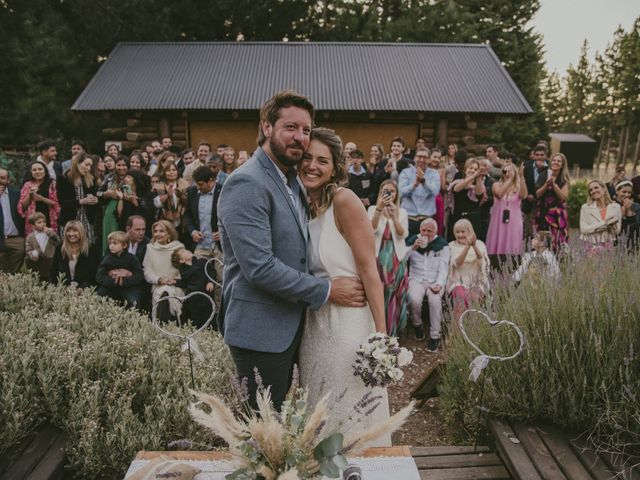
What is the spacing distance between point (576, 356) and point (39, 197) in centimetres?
648

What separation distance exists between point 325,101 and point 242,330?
1145 centimetres

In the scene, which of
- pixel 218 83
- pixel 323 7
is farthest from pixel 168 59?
pixel 323 7

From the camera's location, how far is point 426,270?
596 centimetres

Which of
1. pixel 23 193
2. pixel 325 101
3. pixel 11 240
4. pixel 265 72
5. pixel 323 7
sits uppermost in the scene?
pixel 323 7

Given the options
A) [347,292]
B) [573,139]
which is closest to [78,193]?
[347,292]

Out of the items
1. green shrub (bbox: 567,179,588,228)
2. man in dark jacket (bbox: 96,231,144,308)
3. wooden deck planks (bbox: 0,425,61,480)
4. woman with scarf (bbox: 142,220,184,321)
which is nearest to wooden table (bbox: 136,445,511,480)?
wooden deck planks (bbox: 0,425,61,480)

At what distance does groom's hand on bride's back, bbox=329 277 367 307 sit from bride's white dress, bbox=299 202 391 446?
0.03 meters

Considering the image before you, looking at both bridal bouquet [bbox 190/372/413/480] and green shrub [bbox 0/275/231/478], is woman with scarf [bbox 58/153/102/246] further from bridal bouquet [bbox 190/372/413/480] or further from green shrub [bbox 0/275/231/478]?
bridal bouquet [bbox 190/372/413/480]

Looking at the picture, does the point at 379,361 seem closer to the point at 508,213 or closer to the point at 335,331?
the point at 335,331

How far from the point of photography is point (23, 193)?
682 cm

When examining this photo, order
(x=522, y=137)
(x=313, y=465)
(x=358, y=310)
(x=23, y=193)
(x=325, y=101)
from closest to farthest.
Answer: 1. (x=313, y=465)
2. (x=358, y=310)
3. (x=23, y=193)
4. (x=325, y=101)
5. (x=522, y=137)

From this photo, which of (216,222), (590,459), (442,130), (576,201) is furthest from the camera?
(576,201)

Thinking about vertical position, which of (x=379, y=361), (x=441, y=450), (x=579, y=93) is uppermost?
(x=579, y=93)

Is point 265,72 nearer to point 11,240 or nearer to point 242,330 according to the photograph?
point 11,240
